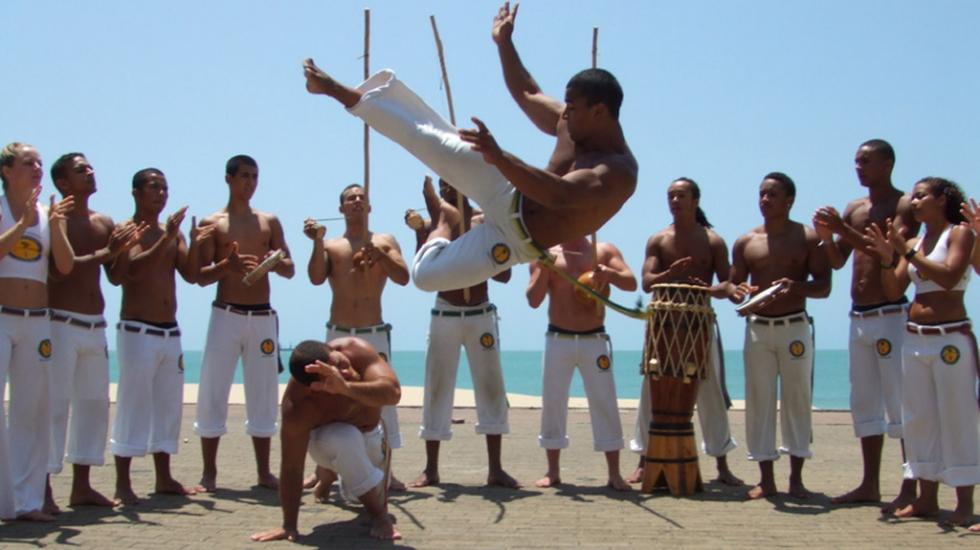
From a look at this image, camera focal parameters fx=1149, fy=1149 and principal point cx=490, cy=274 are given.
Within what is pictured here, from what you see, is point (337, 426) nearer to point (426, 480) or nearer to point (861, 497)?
point (426, 480)

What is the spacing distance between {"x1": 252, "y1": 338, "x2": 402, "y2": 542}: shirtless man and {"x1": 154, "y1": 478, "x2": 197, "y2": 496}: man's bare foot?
1940 millimetres

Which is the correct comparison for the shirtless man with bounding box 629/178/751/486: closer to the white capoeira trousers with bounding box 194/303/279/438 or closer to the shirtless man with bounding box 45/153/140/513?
the white capoeira trousers with bounding box 194/303/279/438

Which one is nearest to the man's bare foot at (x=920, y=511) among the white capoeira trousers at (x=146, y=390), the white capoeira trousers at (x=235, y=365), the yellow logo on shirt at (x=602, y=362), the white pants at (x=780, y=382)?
the white pants at (x=780, y=382)

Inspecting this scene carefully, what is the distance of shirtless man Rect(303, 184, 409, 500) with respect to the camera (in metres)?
9.29

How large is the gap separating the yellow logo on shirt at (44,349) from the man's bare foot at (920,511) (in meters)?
5.81

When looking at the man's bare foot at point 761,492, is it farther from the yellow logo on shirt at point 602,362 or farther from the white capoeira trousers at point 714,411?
the yellow logo on shirt at point 602,362

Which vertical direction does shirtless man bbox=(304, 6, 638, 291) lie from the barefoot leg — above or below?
below

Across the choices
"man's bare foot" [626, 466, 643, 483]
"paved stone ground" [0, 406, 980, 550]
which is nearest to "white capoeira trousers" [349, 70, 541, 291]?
"paved stone ground" [0, 406, 980, 550]

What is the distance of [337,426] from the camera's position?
23.4 ft

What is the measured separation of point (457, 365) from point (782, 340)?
103 inches

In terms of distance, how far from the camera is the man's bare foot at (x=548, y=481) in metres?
9.25

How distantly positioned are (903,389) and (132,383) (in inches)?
217

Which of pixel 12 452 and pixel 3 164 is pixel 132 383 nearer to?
pixel 12 452

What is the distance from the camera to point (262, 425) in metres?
9.20
